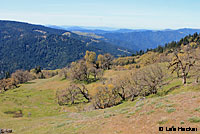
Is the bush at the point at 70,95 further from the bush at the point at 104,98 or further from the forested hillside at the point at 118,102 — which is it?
the bush at the point at 104,98

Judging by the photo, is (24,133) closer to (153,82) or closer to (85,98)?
(153,82)

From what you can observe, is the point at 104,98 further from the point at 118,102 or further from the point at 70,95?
the point at 70,95

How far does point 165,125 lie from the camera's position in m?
14.1

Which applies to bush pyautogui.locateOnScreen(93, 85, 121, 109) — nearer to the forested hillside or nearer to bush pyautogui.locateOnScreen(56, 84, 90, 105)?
the forested hillside

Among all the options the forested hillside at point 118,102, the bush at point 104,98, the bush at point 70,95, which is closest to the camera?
the forested hillside at point 118,102

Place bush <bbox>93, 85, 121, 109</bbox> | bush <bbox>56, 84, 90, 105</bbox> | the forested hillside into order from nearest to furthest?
the forested hillside
bush <bbox>93, 85, 121, 109</bbox>
bush <bbox>56, 84, 90, 105</bbox>

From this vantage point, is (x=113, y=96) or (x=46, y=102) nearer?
(x=113, y=96)

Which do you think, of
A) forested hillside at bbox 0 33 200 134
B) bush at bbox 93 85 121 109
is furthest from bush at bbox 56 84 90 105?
bush at bbox 93 85 121 109

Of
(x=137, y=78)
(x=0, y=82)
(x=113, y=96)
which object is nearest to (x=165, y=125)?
(x=137, y=78)

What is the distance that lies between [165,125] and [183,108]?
459 cm

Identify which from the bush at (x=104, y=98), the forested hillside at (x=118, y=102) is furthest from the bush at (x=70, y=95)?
the bush at (x=104, y=98)

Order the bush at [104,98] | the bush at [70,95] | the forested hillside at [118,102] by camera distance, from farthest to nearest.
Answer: the bush at [70,95]
the bush at [104,98]
the forested hillside at [118,102]

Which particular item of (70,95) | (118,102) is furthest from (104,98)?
(70,95)

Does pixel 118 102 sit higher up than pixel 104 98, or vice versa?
pixel 104 98
